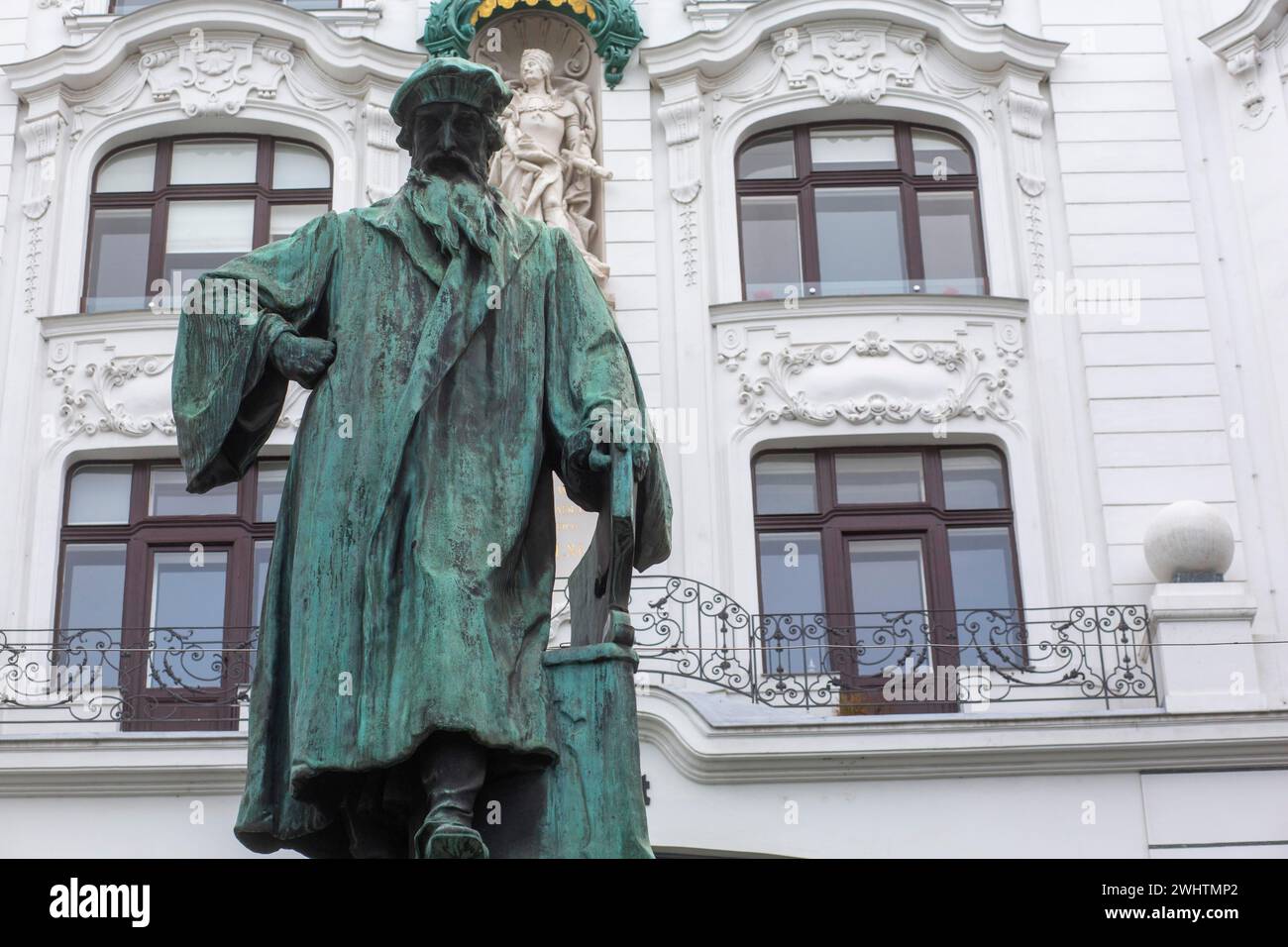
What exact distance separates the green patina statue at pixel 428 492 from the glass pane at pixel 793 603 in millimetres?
9554

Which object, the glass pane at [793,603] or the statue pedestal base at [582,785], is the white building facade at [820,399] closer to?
the glass pane at [793,603]

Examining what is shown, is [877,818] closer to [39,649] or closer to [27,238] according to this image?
[39,649]

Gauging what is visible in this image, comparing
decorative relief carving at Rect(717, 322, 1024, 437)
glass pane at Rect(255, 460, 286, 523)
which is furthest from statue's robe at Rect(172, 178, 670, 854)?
glass pane at Rect(255, 460, 286, 523)

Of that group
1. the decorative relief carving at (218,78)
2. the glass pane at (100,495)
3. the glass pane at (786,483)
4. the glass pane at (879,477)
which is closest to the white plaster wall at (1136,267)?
the glass pane at (879,477)

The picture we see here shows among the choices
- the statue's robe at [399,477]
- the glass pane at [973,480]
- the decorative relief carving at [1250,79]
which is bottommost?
the statue's robe at [399,477]

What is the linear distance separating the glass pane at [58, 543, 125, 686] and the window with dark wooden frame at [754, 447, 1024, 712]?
4.71 m

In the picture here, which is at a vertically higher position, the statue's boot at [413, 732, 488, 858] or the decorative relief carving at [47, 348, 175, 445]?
the decorative relief carving at [47, 348, 175, 445]

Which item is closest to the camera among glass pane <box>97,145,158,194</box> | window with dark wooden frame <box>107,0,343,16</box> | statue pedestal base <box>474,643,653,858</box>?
statue pedestal base <box>474,643,653,858</box>

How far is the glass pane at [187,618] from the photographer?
14516 millimetres

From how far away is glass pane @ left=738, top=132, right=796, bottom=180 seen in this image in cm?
1688

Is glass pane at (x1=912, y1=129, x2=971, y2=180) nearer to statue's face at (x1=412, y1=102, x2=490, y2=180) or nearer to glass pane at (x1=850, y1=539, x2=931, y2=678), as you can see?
glass pane at (x1=850, y1=539, x2=931, y2=678)

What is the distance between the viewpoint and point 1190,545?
47.6ft

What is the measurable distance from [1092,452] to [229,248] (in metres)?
7.02
